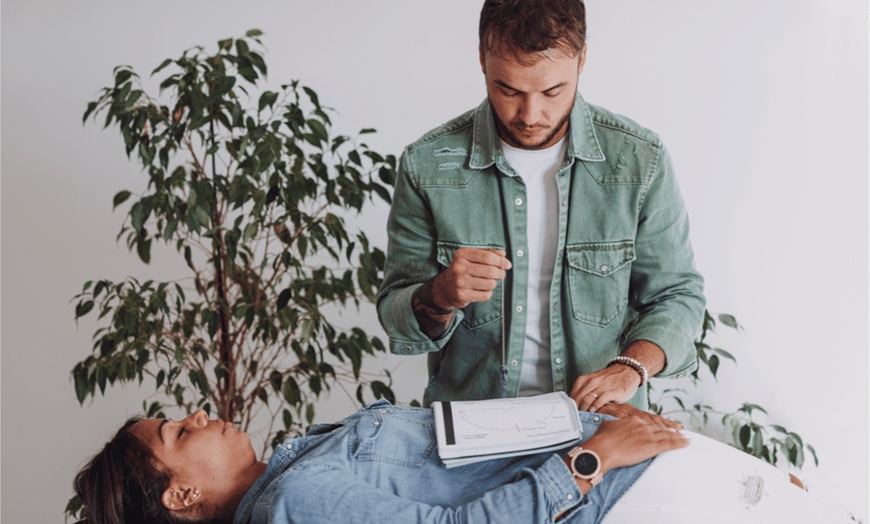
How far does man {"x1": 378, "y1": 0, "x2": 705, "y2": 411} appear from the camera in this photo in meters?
1.67

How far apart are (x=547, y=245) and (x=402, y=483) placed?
535mm

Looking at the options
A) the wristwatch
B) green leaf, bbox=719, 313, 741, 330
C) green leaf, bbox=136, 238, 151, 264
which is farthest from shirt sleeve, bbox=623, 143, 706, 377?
green leaf, bbox=136, 238, 151, 264

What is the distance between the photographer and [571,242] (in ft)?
5.50

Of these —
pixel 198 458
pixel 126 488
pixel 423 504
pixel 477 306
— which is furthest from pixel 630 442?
pixel 126 488

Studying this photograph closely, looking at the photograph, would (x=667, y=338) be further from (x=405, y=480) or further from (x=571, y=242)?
(x=405, y=480)

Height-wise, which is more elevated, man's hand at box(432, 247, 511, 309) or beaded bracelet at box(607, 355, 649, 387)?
man's hand at box(432, 247, 511, 309)

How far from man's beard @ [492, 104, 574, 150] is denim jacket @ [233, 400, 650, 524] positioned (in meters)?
0.52

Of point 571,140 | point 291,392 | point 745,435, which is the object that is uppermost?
point 571,140

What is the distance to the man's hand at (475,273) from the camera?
1.43 metres

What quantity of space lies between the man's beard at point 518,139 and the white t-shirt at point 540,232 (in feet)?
0.08

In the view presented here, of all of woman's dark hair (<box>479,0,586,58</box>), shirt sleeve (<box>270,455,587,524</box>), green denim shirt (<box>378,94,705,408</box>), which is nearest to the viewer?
shirt sleeve (<box>270,455,587,524</box>)

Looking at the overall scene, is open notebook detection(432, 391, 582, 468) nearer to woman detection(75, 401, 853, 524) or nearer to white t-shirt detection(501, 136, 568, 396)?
woman detection(75, 401, 853, 524)

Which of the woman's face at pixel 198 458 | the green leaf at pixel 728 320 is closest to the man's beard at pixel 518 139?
the woman's face at pixel 198 458

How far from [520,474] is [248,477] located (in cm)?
55
